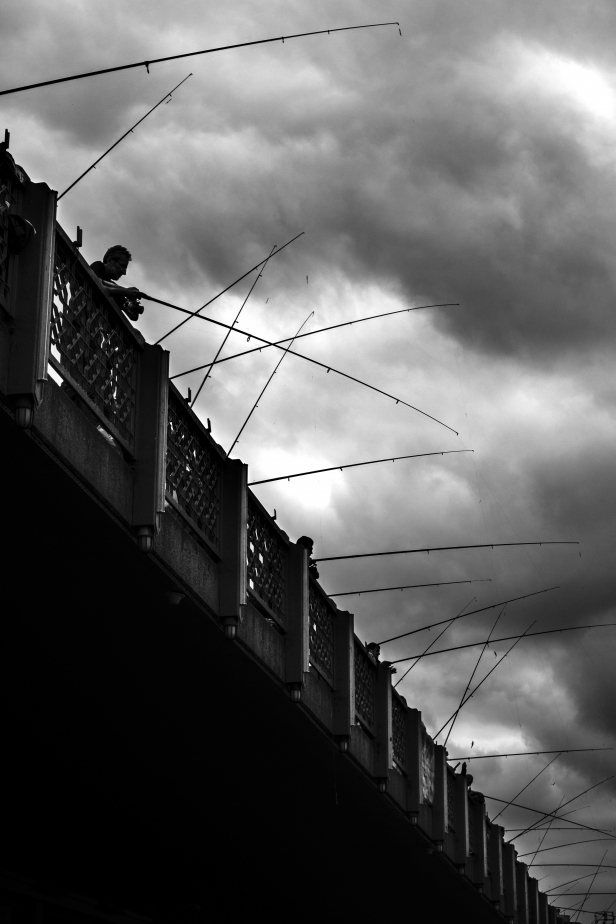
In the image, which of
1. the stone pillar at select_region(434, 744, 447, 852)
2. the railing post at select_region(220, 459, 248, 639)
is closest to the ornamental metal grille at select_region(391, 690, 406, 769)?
the stone pillar at select_region(434, 744, 447, 852)

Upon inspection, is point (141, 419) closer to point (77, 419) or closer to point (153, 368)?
point (153, 368)

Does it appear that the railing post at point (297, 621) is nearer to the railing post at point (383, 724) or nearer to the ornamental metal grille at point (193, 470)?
the ornamental metal grille at point (193, 470)

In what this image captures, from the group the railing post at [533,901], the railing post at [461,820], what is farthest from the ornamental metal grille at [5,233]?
the railing post at [533,901]

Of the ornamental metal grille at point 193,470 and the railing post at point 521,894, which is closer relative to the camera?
the ornamental metal grille at point 193,470

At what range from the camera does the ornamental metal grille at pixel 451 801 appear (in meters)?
24.4

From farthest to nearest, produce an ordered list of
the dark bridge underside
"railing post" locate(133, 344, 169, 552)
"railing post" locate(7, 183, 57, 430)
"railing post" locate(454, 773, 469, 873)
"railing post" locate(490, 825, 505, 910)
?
"railing post" locate(490, 825, 505, 910)
"railing post" locate(454, 773, 469, 873)
the dark bridge underside
"railing post" locate(133, 344, 169, 552)
"railing post" locate(7, 183, 57, 430)

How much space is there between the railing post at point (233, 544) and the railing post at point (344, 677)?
13.2ft

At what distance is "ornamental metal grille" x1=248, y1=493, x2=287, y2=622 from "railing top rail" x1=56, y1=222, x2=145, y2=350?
10.1 feet

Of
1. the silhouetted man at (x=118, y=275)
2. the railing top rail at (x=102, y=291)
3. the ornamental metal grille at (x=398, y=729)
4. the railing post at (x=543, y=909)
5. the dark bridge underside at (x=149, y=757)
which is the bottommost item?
the dark bridge underside at (x=149, y=757)

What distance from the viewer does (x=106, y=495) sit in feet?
31.1

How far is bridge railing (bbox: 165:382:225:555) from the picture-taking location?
11172 millimetres

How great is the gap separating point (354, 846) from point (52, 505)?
1298cm

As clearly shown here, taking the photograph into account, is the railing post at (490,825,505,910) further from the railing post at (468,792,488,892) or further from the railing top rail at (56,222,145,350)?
the railing top rail at (56,222,145,350)

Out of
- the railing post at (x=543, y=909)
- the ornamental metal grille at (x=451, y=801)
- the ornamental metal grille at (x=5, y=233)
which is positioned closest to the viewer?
the ornamental metal grille at (x=5, y=233)
